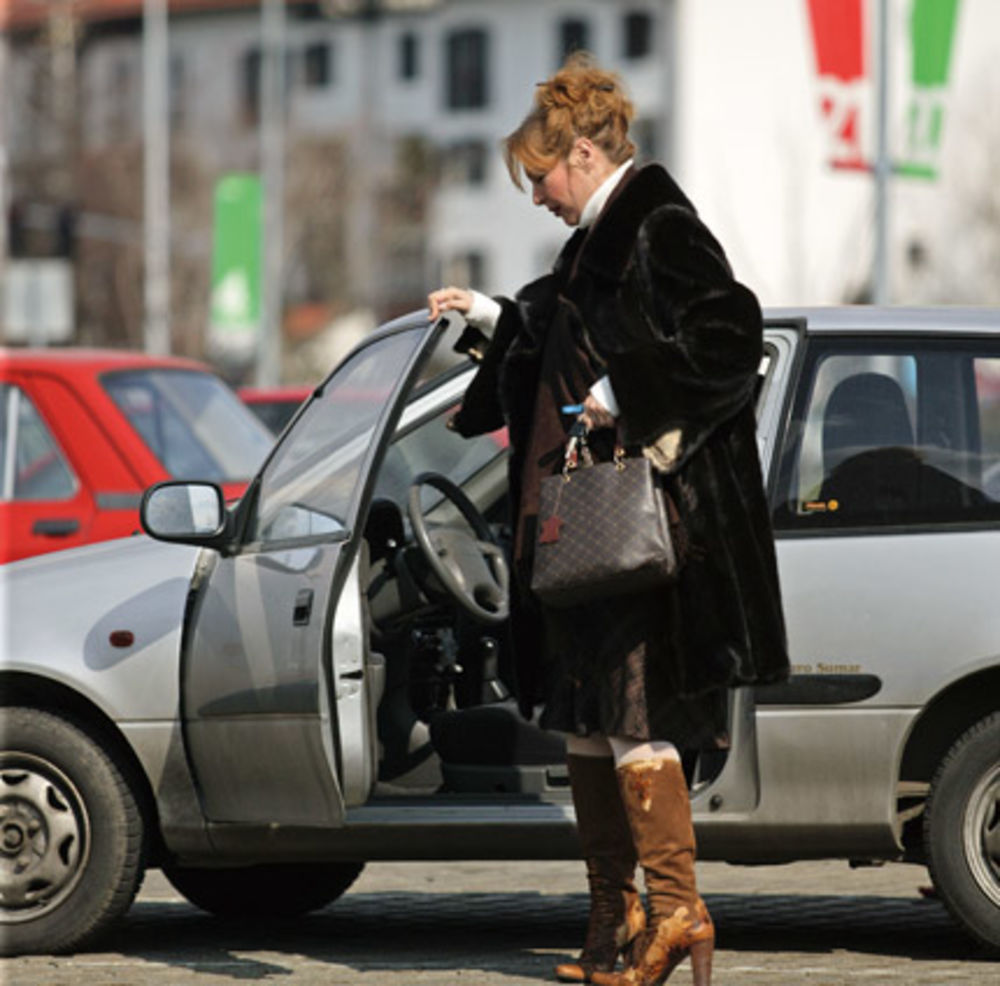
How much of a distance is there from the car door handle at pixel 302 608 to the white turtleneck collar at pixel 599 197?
50.4 inches

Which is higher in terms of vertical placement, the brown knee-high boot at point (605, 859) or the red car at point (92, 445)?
the red car at point (92, 445)

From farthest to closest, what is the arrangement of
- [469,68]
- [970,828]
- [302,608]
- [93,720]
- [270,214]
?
[469,68]
[270,214]
[93,720]
[302,608]
[970,828]

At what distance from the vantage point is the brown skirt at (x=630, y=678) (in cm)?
619

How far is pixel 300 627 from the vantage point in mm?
7074

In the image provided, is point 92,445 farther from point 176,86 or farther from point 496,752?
point 176,86

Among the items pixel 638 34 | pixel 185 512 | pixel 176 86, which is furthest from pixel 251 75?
pixel 185 512

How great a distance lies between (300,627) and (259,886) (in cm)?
154

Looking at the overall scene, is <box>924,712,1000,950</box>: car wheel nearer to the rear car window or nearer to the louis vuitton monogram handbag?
the louis vuitton monogram handbag

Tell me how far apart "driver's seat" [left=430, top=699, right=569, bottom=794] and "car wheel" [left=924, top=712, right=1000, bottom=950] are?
963 millimetres

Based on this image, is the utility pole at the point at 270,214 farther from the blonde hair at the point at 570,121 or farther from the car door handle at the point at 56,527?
the blonde hair at the point at 570,121

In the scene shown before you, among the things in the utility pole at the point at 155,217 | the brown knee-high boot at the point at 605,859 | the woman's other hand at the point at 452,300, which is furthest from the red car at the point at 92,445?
the utility pole at the point at 155,217

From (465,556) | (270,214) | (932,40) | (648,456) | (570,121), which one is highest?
(270,214)

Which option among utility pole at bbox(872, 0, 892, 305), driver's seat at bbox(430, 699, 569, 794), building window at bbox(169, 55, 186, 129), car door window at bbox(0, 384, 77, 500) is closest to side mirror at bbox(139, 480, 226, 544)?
driver's seat at bbox(430, 699, 569, 794)

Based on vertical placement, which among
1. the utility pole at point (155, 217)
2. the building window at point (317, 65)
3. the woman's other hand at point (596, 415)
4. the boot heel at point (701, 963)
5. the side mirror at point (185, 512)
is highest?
the building window at point (317, 65)
